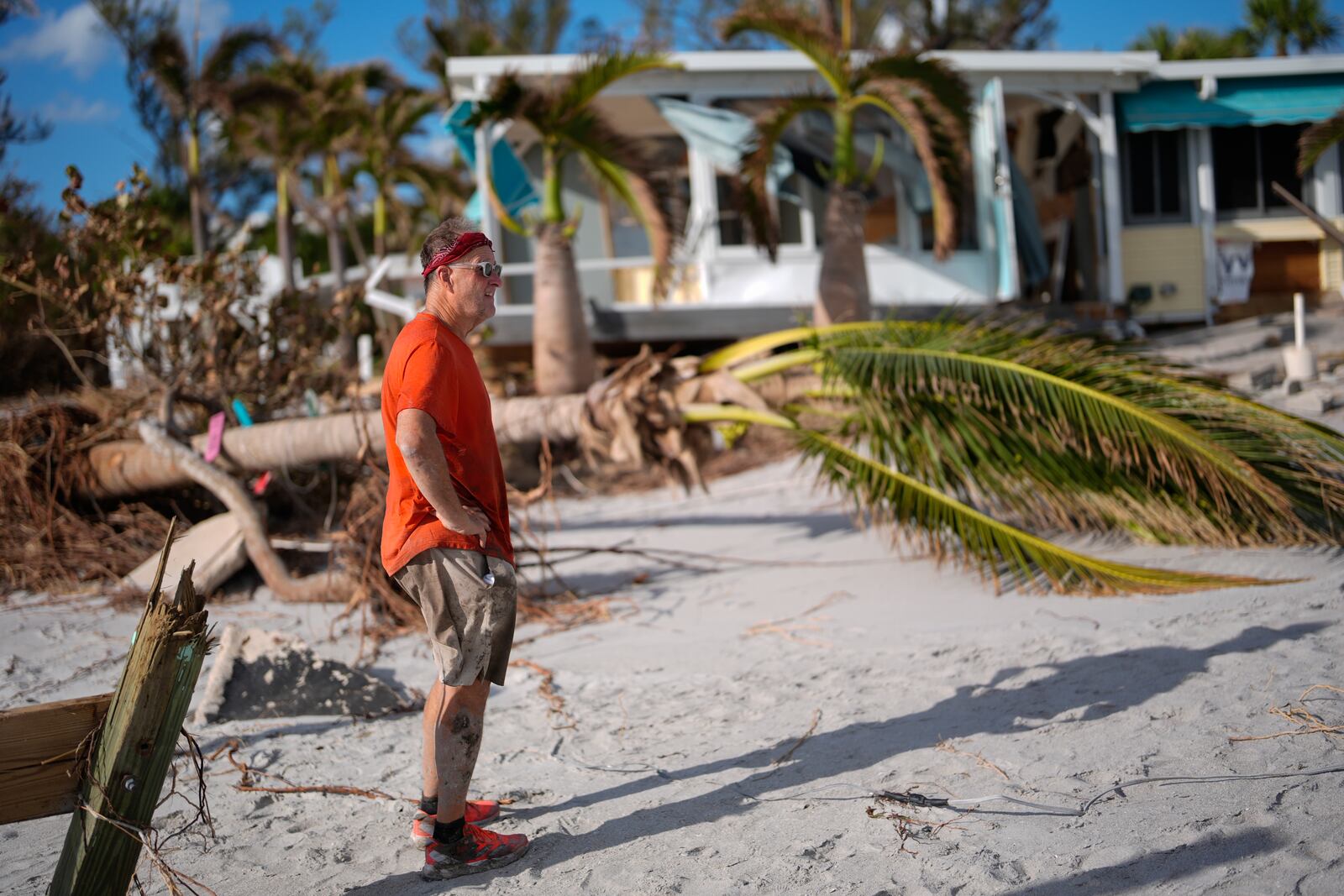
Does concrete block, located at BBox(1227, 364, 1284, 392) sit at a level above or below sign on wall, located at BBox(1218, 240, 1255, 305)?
below

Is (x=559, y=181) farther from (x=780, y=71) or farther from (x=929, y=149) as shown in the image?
(x=780, y=71)

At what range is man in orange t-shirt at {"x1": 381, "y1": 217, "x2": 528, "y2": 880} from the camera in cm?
303

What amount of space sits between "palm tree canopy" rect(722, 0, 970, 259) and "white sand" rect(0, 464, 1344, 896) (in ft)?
14.3

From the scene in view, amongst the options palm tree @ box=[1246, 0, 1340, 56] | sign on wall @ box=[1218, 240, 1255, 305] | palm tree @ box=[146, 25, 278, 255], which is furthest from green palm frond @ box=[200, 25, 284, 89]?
palm tree @ box=[1246, 0, 1340, 56]

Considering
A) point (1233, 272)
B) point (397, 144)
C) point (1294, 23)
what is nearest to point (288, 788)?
point (1233, 272)

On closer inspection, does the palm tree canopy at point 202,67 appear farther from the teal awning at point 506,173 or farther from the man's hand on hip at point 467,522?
the man's hand on hip at point 467,522

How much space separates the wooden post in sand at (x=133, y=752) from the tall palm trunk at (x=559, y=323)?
6.09 m

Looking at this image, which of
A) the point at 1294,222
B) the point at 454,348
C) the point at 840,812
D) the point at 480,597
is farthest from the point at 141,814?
the point at 1294,222

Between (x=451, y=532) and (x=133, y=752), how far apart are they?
100 cm

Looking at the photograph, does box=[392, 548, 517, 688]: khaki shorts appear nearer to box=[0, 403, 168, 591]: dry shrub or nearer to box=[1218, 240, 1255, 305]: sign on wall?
box=[0, 403, 168, 591]: dry shrub

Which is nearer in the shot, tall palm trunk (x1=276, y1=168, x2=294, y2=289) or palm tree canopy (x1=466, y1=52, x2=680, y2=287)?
palm tree canopy (x1=466, y1=52, x2=680, y2=287)

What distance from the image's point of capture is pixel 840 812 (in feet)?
10.8

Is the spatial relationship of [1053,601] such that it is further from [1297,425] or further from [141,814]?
[141,814]

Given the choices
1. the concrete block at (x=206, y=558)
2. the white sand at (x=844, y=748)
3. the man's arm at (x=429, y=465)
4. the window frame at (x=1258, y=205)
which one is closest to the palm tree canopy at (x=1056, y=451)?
the white sand at (x=844, y=748)
